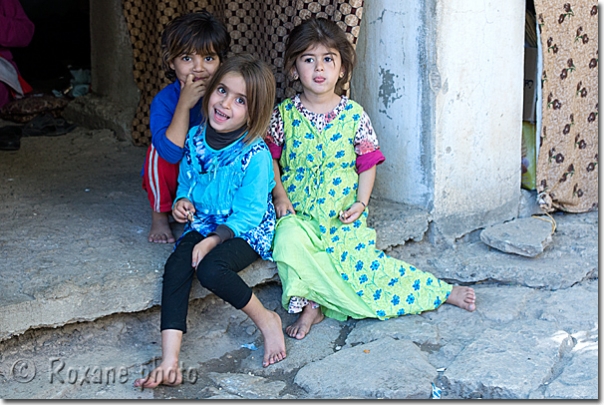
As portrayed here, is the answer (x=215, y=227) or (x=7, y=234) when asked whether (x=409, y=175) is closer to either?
(x=215, y=227)

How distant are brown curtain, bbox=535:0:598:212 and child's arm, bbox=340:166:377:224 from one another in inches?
43.7

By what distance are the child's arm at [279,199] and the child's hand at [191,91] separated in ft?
1.44

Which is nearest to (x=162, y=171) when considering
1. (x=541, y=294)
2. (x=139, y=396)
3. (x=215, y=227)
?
(x=215, y=227)

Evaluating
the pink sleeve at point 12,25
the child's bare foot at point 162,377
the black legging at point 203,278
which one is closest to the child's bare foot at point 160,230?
the black legging at point 203,278

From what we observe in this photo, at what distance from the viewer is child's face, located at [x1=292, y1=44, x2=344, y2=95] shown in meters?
3.15

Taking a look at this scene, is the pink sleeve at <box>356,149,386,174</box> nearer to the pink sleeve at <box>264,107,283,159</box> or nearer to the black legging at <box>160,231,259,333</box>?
the pink sleeve at <box>264,107,283,159</box>

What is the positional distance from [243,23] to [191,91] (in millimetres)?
738

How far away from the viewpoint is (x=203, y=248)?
288 centimetres

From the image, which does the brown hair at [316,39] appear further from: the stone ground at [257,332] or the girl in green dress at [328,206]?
the stone ground at [257,332]

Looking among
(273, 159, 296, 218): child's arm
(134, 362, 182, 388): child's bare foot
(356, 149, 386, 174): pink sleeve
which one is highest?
(356, 149, 386, 174): pink sleeve

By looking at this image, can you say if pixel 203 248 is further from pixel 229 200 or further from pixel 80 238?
pixel 80 238

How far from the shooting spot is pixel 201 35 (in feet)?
10.4

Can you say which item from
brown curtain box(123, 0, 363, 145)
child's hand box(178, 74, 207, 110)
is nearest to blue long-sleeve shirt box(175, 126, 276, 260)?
child's hand box(178, 74, 207, 110)

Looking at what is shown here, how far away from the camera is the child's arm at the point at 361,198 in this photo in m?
3.21
